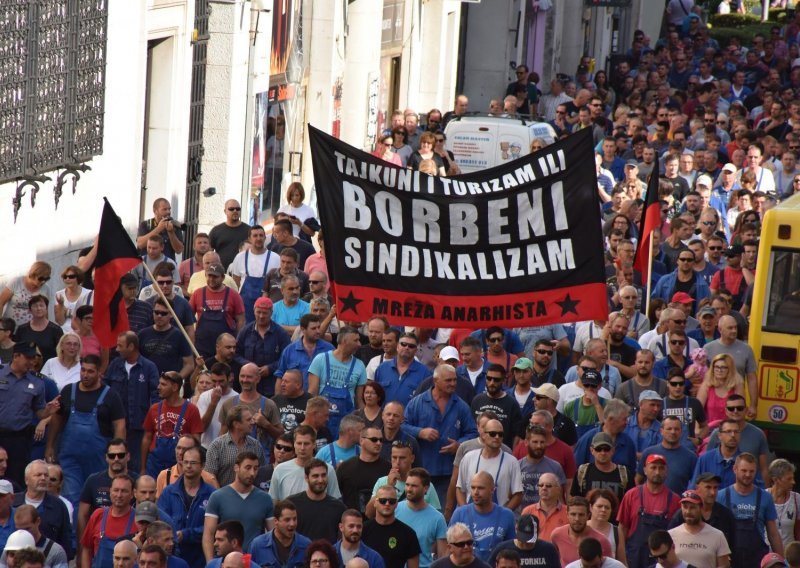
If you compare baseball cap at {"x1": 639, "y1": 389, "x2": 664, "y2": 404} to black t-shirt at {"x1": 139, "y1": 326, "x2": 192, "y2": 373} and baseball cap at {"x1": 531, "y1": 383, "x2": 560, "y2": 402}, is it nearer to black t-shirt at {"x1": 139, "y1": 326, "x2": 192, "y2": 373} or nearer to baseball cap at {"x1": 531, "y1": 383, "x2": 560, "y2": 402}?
baseball cap at {"x1": 531, "y1": 383, "x2": 560, "y2": 402}

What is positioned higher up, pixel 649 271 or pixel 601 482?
pixel 649 271

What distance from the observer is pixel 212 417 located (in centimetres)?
1405

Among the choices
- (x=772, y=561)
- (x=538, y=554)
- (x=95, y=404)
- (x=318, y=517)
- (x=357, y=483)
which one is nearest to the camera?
(x=772, y=561)

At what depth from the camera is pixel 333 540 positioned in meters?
12.1

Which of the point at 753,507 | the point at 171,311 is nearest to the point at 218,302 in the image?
the point at 171,311

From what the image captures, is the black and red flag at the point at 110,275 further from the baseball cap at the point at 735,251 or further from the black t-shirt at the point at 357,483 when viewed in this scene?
the baseball cap at the point at 735,251

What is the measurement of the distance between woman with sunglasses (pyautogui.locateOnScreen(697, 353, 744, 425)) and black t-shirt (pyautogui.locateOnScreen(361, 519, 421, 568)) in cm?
379

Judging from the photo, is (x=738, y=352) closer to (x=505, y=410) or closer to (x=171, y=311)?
(x=505, y=410)

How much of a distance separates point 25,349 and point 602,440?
13.9 feet

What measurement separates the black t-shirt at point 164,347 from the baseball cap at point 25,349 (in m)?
1.50

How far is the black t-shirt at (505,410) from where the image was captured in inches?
552

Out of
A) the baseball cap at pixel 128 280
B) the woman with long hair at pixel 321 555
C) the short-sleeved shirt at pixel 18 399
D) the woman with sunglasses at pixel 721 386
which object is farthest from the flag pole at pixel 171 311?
the woman with sunglasses at pixel 721 386

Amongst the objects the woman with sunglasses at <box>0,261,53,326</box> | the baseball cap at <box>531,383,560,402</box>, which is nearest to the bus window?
the baseball cap at <box>531,383,560,402</box>

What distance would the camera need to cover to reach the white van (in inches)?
1121
